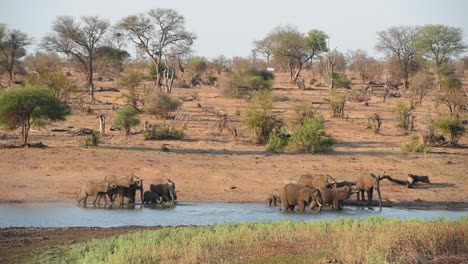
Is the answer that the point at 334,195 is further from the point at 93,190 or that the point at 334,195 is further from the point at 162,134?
the point at 162,134

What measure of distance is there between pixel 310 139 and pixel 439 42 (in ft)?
133

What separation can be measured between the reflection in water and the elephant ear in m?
0.48

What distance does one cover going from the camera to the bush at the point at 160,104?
117ft

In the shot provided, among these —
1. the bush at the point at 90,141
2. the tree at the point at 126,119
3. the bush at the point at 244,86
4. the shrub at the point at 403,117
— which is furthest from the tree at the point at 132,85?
the shrub at the point at 403,117

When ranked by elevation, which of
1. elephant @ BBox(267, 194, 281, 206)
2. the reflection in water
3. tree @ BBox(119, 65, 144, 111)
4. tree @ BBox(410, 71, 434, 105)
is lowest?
the reflection in water

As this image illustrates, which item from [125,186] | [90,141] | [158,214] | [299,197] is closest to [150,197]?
[125,186]

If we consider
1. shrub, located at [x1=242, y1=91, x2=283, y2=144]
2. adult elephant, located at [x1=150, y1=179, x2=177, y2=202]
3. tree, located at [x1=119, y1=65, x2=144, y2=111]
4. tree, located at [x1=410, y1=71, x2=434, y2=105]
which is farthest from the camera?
tree, located at [x1=410, y1=71, x2=434, y2=105]

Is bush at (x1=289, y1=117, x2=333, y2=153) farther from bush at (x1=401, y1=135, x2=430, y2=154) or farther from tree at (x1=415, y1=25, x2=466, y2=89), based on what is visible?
tree at (x1=415, y1=25, x2=466, y2=89)

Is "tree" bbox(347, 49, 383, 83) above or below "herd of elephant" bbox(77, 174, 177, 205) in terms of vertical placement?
above

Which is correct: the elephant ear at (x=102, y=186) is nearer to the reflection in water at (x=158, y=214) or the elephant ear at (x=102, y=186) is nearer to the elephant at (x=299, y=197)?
the reflection in water at (x=158, y=214)

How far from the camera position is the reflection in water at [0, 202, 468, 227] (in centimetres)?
1662

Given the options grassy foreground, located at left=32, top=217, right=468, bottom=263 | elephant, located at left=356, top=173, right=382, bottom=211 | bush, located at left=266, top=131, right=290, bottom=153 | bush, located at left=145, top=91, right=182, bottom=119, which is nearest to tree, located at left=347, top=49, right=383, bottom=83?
bush, located at left=145, top=91, right=182, bottom=119

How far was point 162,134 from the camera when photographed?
29547 millimetres

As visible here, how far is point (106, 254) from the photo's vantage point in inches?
454
